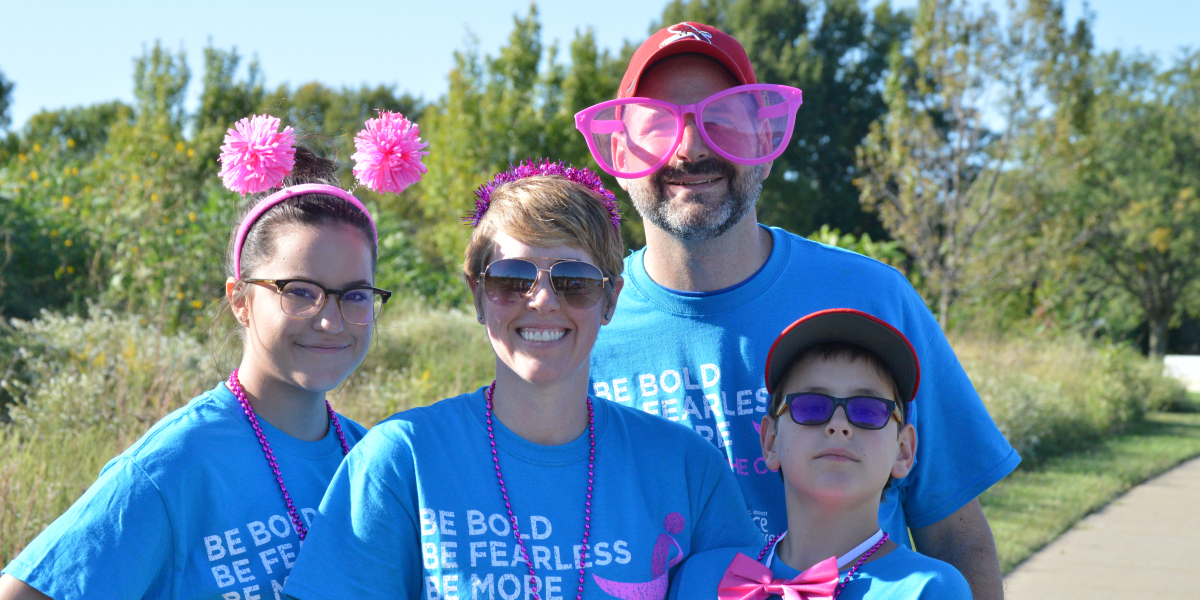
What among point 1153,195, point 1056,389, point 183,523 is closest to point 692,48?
point 183,523

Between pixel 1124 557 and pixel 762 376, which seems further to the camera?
pixel 1124 557

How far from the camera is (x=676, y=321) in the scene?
2.46m

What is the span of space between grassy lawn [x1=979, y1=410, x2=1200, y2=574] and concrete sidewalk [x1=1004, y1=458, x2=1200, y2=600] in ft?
0.42

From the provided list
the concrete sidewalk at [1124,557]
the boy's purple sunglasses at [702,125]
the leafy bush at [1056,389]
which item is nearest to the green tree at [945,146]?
the leafy bush at [1056,389]

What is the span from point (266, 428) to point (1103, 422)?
1346cm

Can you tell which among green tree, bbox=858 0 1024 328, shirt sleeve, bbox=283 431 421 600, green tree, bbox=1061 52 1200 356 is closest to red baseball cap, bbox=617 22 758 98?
shirt sleeve, bbox=283 431 421 600

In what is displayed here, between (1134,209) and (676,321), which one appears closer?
(676,321)

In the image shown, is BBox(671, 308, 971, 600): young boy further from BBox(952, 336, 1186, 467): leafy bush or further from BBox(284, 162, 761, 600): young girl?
BBox(952, 336, 1186, 467): leafy bush

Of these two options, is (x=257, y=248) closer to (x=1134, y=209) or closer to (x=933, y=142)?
(x=933, y=142)

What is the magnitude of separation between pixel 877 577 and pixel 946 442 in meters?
0.68

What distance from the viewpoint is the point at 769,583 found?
185cm

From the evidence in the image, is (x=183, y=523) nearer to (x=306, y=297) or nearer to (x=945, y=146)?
(x=306, y=297)

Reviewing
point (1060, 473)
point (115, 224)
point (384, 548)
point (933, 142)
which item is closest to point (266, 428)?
point (384, 548)

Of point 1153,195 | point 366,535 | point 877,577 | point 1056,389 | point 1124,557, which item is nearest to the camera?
point 366,535
